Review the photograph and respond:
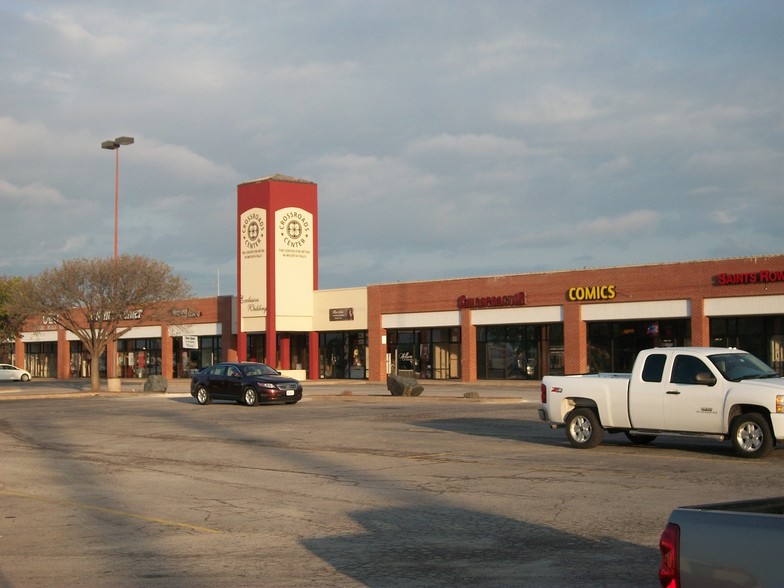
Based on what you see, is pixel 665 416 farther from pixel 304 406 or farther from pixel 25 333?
pixel 25 333

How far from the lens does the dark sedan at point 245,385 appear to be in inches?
1323

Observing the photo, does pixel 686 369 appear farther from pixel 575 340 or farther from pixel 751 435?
pixel 575 340

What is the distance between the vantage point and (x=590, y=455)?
675 inches

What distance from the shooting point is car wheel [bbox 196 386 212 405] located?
3522cm

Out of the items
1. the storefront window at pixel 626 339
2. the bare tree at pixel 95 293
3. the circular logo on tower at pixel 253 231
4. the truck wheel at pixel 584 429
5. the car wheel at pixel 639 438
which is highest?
the circular logo on tower at pixel 253 231

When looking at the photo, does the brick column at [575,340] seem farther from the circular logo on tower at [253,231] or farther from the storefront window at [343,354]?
the circular logo on tower at [253,231]

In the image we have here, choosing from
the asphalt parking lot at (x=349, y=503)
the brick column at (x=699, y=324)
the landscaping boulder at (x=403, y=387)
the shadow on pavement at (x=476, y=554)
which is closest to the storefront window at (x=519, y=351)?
the brick column at (x=699, y=324)

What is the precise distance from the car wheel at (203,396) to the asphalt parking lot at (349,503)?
11736mm

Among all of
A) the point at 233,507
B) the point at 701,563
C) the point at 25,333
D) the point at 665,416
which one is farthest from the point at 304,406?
the point at 25,333

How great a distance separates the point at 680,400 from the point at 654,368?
2.49 feet

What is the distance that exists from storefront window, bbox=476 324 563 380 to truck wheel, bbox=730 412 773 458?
3612cm

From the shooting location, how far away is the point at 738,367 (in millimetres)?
16781

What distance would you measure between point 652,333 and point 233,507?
39506 millimetres

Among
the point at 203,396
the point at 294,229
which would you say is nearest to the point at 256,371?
the point at 203,396
